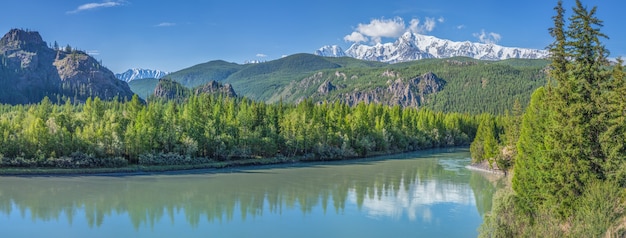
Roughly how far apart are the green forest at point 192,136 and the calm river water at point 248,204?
6.14m

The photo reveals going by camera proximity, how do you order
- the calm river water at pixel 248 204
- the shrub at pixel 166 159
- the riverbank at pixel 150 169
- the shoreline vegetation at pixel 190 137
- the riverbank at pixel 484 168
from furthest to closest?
the riverbank at pixel 484 168
the shrub at pixel 166 159
the shoreline vegetation at pixel 190 137
the riverbank at pixel 150 169
the calm river water at pixel 248 204

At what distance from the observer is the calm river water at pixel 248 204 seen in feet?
106

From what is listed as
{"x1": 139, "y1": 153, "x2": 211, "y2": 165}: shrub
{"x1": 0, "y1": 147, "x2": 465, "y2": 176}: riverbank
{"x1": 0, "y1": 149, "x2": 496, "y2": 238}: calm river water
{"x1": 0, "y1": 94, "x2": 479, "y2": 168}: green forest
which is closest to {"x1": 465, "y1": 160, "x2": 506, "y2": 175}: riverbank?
{"x1": 0, "y1": 149, "x2": 496, "y2": 238}: calm river water

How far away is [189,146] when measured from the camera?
68688 mm

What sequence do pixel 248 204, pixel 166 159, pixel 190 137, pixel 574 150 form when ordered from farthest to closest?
pixel 190 137 < pixel 166 159 < pixel 248 204 < pixel 574 150

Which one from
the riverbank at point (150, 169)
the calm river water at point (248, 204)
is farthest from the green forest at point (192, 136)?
the calm river water at point (248, 204)

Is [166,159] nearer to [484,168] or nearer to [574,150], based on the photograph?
[484,168]

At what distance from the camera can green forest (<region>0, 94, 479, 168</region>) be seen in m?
60.7

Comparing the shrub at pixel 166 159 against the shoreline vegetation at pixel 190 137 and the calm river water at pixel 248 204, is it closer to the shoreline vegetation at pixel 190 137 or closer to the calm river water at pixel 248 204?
the shoreline vegetation at pixel 190 137

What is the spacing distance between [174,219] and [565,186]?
2486 centimetres

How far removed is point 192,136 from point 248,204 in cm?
3176

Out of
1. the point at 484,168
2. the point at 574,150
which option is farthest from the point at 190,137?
the point at 574,150

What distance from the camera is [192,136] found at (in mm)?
70812

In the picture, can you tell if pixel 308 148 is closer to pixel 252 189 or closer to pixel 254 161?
pixel 254 161
